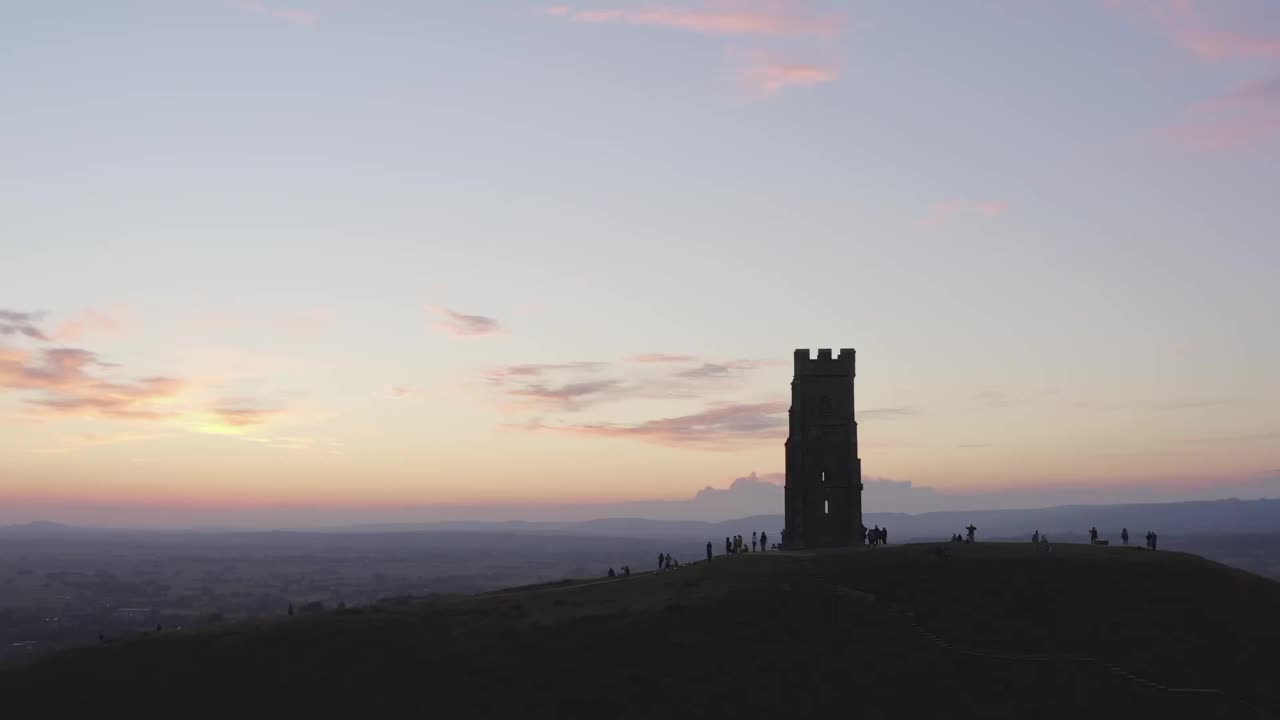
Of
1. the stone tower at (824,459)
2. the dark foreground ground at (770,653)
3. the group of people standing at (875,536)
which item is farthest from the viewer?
the stone tower at (824,459)

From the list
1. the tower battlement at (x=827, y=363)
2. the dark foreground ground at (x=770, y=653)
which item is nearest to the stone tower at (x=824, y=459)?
the tower battlement at (x=827, y=363)

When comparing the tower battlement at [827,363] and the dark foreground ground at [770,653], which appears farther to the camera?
the tower battlement at [827,363]

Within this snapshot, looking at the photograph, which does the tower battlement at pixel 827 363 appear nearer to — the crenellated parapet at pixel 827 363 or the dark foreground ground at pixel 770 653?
the crenellated parapet at pixel 827 363

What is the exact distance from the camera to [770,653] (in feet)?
167

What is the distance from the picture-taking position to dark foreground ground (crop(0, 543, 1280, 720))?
154 feet

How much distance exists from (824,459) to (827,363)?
655cm

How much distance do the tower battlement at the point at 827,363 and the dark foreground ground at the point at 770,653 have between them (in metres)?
20.0

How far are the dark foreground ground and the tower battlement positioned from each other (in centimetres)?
1998

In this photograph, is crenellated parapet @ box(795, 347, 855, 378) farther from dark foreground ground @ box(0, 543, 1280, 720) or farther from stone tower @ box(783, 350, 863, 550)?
dark foreground ground @ box(0, 543, 1280, 720)

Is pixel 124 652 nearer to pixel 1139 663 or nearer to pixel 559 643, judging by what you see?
pixel 559 643

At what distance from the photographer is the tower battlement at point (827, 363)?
8094 centimetres

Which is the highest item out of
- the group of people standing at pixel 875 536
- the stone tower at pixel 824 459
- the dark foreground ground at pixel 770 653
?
the stone tower at pixel 824 459

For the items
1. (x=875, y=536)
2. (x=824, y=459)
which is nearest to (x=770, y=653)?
(x=875, y=536)

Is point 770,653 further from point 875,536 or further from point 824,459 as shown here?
point 824,459
